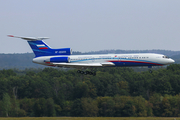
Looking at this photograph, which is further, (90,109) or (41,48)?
(90,109)

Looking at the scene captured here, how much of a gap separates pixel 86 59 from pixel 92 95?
55.9 meters

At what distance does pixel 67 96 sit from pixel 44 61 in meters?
50.9

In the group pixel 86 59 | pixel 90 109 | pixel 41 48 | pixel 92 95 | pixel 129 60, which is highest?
pixel 41 48

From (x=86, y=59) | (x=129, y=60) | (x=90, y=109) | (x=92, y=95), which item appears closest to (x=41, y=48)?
(x=86, y=59)

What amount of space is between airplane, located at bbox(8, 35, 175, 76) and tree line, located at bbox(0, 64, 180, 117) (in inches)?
1050

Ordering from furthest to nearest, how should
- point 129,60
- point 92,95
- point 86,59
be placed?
point 92,95 < point 86,59 < point 129,60

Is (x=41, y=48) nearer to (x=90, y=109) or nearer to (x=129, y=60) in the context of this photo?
(x=129, y=60)

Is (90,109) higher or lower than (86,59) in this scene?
lower

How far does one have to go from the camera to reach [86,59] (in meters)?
56.9

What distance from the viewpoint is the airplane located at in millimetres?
54938

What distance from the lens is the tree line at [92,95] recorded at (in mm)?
81875

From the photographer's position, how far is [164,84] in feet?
349

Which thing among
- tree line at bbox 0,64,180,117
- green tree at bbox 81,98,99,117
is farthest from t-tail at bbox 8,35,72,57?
tree line at bbox 0,64,180,117

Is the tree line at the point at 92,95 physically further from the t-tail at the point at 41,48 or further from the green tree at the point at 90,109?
the t-tail at the point at 41,48
